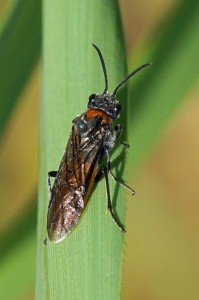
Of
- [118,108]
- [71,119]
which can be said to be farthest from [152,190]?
[71,119]

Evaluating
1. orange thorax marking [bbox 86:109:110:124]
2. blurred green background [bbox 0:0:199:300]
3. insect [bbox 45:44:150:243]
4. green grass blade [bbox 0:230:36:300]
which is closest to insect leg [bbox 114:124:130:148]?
insect [bbox 45:44:150:243]

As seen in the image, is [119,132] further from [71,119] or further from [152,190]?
[152,190]

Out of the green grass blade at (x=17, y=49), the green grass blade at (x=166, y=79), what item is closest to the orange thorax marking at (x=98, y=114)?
the green grass blade at (x=166, y=79)

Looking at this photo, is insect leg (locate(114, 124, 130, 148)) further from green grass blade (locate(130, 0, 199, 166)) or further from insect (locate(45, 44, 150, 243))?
green grass blade (locate(130, 0, 199, 166))

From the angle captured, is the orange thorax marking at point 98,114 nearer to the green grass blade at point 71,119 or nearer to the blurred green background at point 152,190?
the green grass blade at point 71,119

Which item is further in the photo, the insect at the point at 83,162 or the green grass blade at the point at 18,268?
the green grass blade at the point at 18,268
